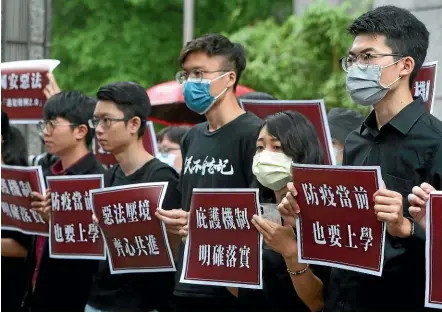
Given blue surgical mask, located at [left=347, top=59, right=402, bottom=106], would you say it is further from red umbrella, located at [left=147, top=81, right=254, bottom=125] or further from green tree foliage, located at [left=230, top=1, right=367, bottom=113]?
green tree foliage, located at [left=230, top=1, right=367, bottom=113]

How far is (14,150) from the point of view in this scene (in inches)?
294

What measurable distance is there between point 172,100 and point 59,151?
570 centimetres

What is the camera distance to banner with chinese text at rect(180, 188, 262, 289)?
493cm

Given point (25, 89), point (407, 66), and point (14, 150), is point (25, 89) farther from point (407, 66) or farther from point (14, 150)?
point (407, 66)

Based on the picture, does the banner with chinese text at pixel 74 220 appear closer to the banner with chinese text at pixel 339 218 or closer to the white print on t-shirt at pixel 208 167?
the white print on t-shirt at pixel 208 167

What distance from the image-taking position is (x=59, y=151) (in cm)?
679

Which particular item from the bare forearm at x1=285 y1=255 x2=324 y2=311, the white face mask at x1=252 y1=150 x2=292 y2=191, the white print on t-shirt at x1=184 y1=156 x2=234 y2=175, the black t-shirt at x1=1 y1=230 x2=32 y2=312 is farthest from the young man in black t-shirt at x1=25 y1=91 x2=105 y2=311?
the bare forearm at x1=285 y1=255 x2=324 y2=311

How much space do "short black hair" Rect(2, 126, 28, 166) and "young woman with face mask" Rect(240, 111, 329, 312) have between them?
2.93 m

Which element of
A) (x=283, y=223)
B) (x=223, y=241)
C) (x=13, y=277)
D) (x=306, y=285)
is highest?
(x=283, y=223)

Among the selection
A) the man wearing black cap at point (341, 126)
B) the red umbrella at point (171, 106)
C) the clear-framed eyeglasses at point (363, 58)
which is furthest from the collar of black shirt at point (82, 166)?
the red umbrella at point (171, 106)

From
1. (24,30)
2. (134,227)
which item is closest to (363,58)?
(134,227)

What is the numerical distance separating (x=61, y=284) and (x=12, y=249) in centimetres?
66

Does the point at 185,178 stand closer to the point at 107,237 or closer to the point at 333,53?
the point at 107,237

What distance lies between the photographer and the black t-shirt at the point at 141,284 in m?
5.82
